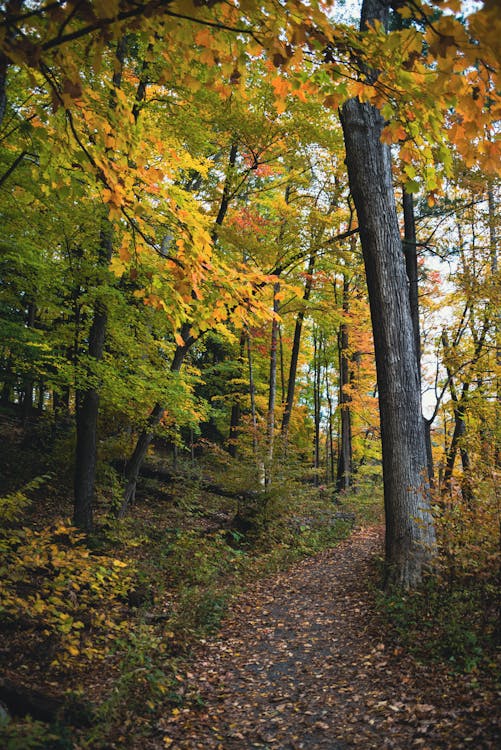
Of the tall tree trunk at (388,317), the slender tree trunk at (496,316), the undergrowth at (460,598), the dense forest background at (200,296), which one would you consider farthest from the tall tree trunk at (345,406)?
the undergrowth at (460,598)

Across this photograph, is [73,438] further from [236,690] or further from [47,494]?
[236,690]

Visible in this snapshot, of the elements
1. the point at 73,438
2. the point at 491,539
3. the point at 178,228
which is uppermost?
the point at 178,228

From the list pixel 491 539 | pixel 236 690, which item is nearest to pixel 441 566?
pixel 491 539

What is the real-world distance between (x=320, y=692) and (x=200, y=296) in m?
3.70

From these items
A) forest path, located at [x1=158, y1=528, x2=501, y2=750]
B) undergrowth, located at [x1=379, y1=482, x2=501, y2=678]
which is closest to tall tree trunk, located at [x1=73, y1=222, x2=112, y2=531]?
forest path, located at [x1=158, y1=528, x2=501, y2=750]

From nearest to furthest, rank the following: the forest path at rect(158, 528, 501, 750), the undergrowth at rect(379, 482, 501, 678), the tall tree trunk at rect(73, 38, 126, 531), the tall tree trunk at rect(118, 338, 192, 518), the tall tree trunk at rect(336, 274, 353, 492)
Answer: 1. the forest path at rect(158, 528, 501, 750)
2. the undergrowth at rect(379, 482, 501, 678)
3. the tall tree trunk at rect(73, 38, 126, 531)
4. the tall tree trunk at rect(118, 338, 192, 518)
5. the tall tree trunk at rect(336, 274, 353, 492)

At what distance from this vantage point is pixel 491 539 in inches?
159

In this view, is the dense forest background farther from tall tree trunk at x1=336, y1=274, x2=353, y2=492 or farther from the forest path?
tall tree trunk at x1=336, y1=274, x2=353, y2=492

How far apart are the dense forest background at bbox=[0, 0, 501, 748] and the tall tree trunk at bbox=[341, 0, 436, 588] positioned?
0.03 meters

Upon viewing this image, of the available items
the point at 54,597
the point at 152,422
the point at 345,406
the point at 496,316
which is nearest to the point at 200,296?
the point at 54,597

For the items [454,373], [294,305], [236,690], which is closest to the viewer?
[236,690]

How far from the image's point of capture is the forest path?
3.26 m

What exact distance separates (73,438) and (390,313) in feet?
25.6

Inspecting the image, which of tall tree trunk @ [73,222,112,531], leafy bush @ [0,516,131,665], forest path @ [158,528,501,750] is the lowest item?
forest path @ [158,528,501,750]
